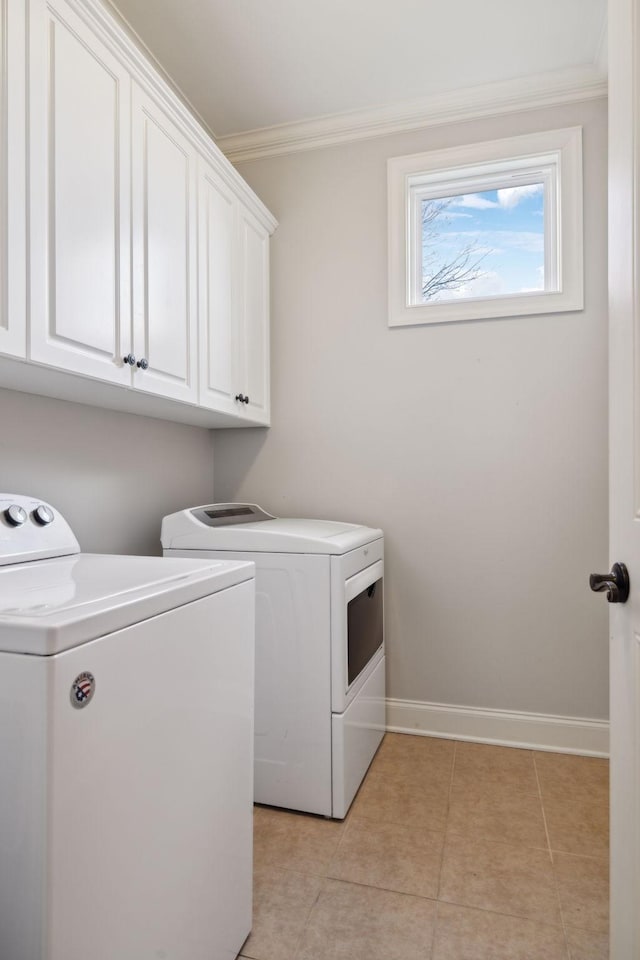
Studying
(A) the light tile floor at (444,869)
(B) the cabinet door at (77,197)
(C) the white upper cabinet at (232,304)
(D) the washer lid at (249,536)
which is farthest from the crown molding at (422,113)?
(A) the light tile floor at (444,869)

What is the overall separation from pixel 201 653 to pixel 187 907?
17.8 inches

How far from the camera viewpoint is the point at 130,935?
0.86 meters

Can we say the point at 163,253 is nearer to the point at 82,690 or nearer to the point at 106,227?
the point at 106,227

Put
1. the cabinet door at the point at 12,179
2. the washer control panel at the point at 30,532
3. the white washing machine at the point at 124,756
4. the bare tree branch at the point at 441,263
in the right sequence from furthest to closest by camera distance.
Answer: the bare tree branch at the point at 441,263
the washer control panel at the point at 30,532
the cabinet door at the point at 12,179
the white washing machine at the point at 124,756

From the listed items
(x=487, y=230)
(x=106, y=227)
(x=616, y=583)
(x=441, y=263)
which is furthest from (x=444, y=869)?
(x=487, y=230)

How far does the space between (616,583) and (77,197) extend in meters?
1.43

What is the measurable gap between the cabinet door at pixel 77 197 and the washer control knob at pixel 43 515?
1.25 feet

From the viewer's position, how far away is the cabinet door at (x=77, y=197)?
1.22 m

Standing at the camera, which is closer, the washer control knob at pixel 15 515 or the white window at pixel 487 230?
the washer control knob at pixel 15 515

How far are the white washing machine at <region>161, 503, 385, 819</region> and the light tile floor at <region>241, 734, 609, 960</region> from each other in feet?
0.43

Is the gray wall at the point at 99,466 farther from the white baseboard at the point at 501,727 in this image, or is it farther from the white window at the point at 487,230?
the white baseboard at the point at 501,727

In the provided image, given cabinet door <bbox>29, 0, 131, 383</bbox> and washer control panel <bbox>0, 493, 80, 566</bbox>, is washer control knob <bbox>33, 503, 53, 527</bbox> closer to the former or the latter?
washer control panel <bbox>0, 493, 80, 566</bbox>

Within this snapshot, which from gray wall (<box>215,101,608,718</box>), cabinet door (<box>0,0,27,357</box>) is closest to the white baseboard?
gray wall (<box>215,101,608,718</box>)

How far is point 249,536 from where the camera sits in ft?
6.26
